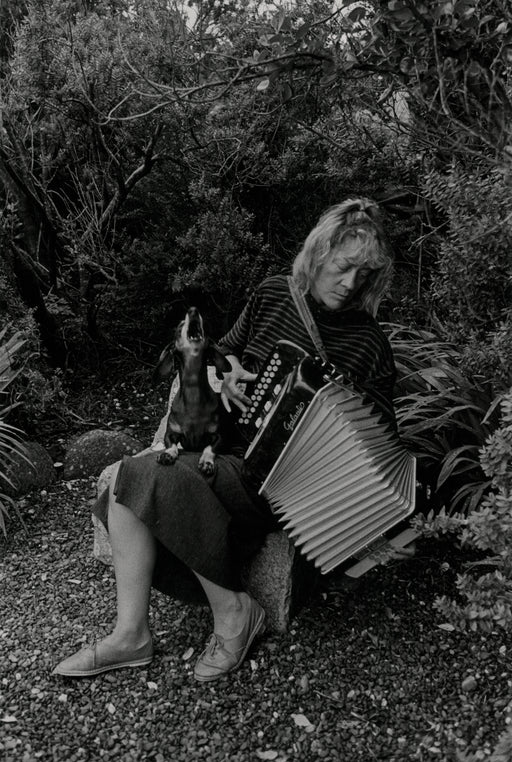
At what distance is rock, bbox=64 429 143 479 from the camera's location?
4.39m

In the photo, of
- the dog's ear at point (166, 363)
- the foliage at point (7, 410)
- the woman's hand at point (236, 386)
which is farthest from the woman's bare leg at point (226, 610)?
the foliage at point (7, 410)

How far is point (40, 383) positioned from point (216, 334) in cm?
143

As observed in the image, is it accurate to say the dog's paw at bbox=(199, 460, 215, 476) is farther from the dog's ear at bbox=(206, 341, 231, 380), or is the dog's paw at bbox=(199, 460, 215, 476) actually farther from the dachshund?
the dog's ear at bbox=(206, 341, 231, 380)

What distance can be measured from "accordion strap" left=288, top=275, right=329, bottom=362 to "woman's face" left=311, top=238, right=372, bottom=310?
3.1 inches

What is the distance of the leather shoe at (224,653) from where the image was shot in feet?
9.37

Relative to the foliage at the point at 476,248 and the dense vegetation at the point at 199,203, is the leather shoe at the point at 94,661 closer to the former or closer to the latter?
the dense vegetation at the point at 199,203

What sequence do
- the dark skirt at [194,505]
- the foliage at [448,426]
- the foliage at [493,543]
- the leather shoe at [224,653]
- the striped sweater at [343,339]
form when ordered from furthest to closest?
1. the foliage at [448,426]
2. the striped sweater at [343,339]
3. the leather shoe at [224,653]
4. the dark skirt at [194,505]
5. the foliage at [493,543]

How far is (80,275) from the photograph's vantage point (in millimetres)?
5223

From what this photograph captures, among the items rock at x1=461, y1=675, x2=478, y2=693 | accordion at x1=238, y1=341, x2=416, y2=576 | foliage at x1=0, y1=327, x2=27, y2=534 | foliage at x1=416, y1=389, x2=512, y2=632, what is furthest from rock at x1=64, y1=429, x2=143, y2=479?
foliage at x1=416, y1=389, x2=512, y2=632

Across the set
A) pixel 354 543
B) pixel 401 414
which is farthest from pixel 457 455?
pixel 354 543

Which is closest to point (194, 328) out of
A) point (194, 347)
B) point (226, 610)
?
point (194, 347)

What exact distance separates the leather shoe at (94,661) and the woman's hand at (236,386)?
962 mm

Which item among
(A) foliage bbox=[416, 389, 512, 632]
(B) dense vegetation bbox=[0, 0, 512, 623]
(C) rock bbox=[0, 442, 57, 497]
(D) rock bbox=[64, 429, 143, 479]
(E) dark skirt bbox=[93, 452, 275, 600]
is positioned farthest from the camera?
(D) rock bbox=[64, 429, 143, 479]

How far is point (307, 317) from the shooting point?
3.01m
